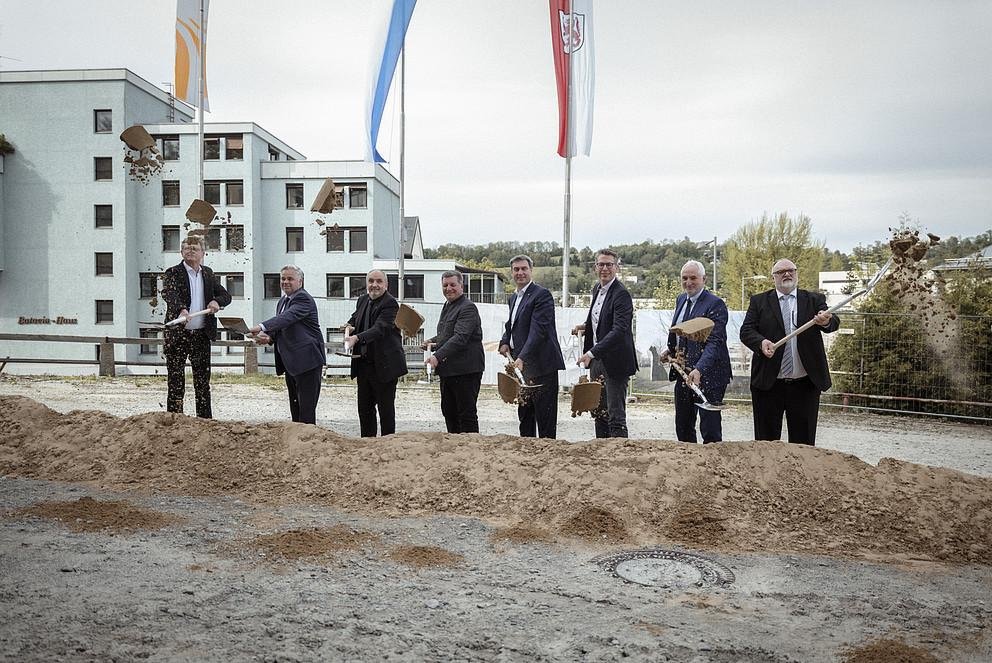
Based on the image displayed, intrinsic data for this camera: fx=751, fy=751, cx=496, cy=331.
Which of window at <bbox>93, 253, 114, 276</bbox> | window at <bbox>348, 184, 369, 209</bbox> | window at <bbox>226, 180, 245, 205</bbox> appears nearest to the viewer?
window at <bbox>93, 253, 114, 276</bbox>

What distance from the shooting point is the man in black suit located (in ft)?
21.3


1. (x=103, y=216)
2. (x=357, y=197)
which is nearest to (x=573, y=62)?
(x=357, y=197)

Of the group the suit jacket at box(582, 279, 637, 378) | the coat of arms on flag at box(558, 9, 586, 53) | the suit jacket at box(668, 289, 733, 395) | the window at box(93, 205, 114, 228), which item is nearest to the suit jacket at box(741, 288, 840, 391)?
the suit jacket at box(668, 289, 733, 395)

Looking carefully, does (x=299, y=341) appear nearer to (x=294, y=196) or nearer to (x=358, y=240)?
(x=358, y=240)

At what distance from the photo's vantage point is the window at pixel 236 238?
1314 inches

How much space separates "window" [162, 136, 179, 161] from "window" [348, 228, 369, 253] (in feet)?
27.4

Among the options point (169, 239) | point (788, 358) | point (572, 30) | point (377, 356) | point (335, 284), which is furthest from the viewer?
point (335, 284)

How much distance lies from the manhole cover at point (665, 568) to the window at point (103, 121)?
33.5m

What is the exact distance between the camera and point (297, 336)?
271 inches

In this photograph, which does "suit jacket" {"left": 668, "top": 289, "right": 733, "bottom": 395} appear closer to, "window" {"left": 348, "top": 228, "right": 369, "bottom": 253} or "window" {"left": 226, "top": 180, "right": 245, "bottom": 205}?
"window" {"left": 348, "top": 228, "right": 369, "bottom": 253}

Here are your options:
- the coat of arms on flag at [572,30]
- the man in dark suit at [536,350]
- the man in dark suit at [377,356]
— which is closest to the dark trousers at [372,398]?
the man in dark suit at [377,356]

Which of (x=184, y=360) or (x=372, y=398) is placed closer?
(x=372, y=398)

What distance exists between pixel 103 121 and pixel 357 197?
11074 mm

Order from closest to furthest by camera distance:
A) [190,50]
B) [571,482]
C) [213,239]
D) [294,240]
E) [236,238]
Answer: [571,482] → [190,50] → [213,239] → [236,238] → [294,240]
